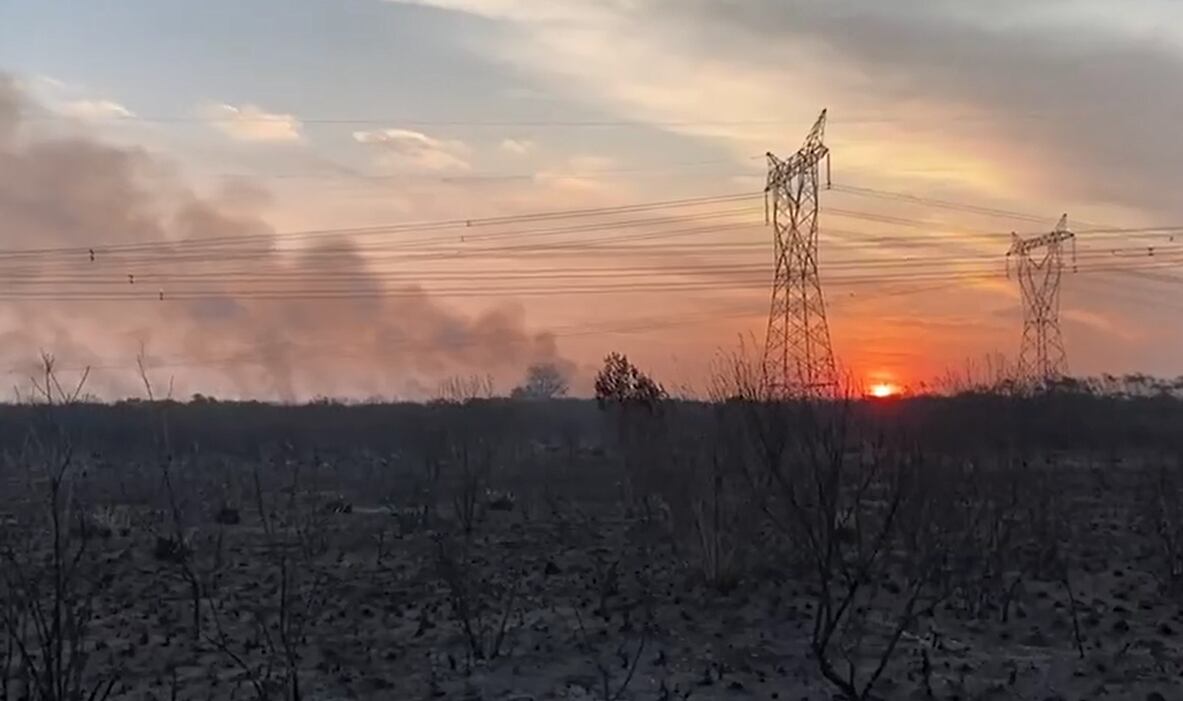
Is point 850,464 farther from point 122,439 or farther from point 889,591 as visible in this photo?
→ point 122,439

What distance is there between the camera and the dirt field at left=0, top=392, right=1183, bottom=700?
33.8 feet

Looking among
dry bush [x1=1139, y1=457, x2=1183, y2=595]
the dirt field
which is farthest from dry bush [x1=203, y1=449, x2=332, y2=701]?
dry bush [x1=1139, y1=457, x2=1183, y2=595]

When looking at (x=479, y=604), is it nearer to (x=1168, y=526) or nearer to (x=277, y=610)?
(x=277, y=610)

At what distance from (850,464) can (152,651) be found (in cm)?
902

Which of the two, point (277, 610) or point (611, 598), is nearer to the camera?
point (277, 610)

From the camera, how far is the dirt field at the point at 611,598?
10.3 m

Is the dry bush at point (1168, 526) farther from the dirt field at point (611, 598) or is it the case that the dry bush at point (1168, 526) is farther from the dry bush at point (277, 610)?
the dry bush at point (277, 610)

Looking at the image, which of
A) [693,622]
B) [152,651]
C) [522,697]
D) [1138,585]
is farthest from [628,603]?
[1138,585]

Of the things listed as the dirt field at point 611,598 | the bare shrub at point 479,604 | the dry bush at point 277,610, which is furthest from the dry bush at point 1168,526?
the dry bush at point 277,610

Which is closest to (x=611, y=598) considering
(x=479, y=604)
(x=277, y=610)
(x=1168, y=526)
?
(x=479, y=604)

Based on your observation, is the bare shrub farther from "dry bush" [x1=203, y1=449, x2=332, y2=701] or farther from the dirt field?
"dry bush" [x1=203, y1=449, x2=332, y2=701]

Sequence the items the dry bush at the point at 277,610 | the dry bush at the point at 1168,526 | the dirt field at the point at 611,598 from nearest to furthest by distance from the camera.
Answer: the dry bush at the point at 277,610 < the dirt field at the point at 611,598 < the dry bush at the point at 1168,526

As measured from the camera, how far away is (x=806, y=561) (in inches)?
566

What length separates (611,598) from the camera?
13.6 metres
